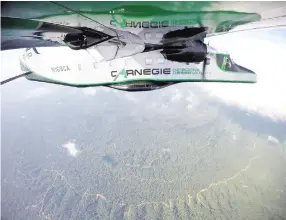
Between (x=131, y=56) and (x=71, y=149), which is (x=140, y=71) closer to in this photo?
(x=131, y=56)

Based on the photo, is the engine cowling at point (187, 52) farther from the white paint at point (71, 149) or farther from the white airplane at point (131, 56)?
the white paint at point (71, 149)

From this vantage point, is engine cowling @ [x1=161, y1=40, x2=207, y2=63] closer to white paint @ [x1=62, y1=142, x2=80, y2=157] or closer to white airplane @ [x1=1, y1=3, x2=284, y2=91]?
white airplane @ [x1=1, y1=3, x2=284, y2=91]

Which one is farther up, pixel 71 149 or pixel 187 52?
pixel 187 52

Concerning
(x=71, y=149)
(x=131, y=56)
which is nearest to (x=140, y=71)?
(x=131, y=56)

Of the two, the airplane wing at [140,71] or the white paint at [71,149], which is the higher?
the airplane wing at [140,71]

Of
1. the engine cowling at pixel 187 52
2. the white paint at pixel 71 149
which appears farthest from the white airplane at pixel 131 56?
the white paint at pixel 71 149
